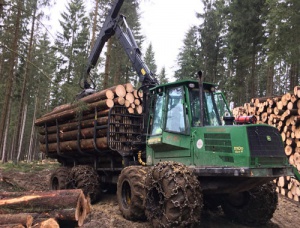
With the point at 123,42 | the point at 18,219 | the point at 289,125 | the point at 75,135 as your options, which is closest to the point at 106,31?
the point at 123,42

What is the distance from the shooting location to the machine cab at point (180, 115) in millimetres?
6074

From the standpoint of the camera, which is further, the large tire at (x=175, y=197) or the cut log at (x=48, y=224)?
the large tire at (x=175, y=197)

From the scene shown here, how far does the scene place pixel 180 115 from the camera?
618cm

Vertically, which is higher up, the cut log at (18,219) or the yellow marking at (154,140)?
the yellow marking at (154,140)

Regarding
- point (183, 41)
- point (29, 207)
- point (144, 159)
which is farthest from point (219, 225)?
point (183, 41)

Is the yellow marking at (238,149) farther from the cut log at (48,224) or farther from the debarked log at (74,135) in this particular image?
the debarked log at (74,135)

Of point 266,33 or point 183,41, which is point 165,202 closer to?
point 266,33

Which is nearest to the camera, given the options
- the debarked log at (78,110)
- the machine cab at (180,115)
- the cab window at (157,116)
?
the machine cab at (180,115)

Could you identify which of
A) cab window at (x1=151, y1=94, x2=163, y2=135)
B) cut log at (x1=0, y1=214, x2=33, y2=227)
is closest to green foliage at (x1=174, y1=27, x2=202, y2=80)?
cab window at (x1=151, y1=94, x2=163, y2=135)

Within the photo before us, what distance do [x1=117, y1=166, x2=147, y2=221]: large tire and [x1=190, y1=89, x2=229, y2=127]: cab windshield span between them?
1.81m

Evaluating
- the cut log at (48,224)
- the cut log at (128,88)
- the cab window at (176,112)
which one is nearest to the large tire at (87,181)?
the cut log at (128,88)

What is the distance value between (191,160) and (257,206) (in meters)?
1.84

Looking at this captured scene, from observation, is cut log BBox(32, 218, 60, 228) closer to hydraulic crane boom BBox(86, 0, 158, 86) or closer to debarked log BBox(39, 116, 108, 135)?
debarked log BBox(39, 116, 108, 135)

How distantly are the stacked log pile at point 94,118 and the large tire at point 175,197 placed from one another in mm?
3016
